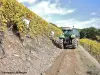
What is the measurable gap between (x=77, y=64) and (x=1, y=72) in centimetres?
726

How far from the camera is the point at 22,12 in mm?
18484

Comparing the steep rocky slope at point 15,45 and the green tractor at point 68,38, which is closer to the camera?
the steep rocky slope at point 15,45

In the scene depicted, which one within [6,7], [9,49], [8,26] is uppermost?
[6,7]

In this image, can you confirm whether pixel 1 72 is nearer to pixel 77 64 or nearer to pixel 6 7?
pixel 6 7

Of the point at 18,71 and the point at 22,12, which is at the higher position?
the point at 22,12

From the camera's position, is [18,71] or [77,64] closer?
[18,71]

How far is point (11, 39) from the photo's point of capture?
14664mm

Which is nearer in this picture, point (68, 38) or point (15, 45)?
point (15, 45)

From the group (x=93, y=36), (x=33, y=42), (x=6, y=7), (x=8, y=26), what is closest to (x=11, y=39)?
(x=8, y=26)

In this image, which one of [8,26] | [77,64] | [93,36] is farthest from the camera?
[93,36]

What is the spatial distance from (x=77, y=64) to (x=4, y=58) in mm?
6595

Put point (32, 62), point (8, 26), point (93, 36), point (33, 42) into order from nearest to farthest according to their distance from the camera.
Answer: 1. point (32, 62)
2. point (8, 26)
3. point (33, 42)
4. point (93, 36)

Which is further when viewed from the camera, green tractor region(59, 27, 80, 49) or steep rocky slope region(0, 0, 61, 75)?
green tractor region(59, 27, 80, 49)

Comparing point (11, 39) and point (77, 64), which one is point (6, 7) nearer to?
point (11, 39)
